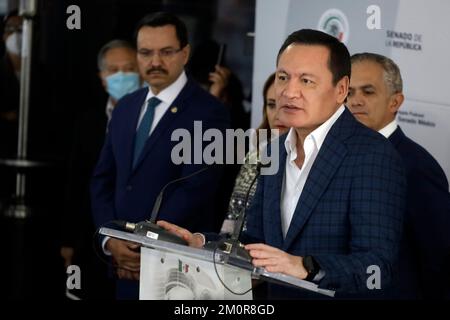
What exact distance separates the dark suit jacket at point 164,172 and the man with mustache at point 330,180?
2.55ft

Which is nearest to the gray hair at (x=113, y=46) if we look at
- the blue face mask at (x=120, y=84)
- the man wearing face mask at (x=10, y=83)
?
the blue face mask at (x=120, y=84)

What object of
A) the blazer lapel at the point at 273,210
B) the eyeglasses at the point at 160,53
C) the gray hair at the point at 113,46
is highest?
the gray hair at the point at 113,46

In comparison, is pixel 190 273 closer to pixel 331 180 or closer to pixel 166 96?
pixel 331 180

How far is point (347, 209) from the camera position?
2605 mm

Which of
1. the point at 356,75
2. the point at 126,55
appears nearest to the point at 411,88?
the point at 356,75

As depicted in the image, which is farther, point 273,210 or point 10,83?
point 10,83

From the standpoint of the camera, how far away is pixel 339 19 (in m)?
3.37

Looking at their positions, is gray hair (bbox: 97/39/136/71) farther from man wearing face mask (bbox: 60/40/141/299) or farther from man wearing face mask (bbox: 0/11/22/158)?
man wearing face mask (bbox: 0/11/22/158)

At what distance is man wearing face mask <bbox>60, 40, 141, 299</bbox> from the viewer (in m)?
4.38

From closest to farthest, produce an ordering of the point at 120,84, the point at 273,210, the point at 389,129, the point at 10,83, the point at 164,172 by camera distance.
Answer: the point at 273,210
the point at 389,129
the point at 164,172
the point at 120,84
the point at 10,83

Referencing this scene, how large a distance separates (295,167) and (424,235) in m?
0.49

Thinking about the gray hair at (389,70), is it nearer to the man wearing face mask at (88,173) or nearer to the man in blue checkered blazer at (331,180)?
the man in blue checkered blazer at (331,180)

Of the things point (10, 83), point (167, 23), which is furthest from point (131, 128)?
point (10, 83)

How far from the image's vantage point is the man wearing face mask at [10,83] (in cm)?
504
